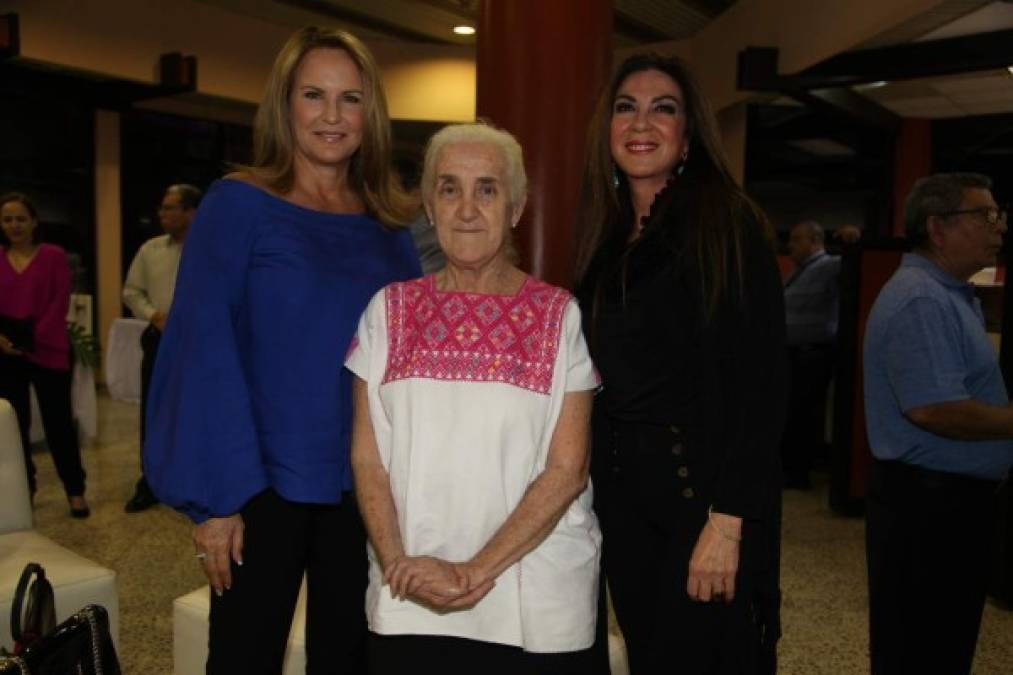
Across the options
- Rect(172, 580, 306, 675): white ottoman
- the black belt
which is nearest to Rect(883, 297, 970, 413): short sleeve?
the black belt

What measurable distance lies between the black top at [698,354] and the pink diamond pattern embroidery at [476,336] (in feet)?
0.48

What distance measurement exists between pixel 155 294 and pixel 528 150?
274 centimetres

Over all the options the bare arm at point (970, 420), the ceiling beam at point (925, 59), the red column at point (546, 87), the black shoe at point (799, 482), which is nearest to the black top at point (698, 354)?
the bare arm at point (970, 420)

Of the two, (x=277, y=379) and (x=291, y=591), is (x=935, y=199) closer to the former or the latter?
(x=277, y=379)

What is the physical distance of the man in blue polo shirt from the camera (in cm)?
210

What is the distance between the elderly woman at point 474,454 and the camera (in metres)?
1.42

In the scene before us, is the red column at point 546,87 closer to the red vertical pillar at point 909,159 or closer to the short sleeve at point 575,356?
the short sleeve at point 575,356

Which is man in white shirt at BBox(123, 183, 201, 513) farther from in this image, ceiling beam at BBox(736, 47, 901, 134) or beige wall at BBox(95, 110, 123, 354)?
ceiling beam at BBox(736, 47, 901, 134)

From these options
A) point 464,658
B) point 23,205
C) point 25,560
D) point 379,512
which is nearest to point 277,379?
point 379,512

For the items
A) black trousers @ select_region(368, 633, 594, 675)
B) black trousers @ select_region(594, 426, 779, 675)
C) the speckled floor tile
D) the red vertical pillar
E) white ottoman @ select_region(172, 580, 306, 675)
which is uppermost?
the red vertical pillar

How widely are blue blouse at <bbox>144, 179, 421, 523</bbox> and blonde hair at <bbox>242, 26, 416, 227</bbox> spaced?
11cm

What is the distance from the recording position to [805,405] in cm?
550

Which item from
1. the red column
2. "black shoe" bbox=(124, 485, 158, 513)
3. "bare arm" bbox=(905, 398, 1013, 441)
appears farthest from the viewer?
"black shoe" bbox=(124, 485, 158, 513)

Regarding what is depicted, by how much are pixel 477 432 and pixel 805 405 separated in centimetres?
452
